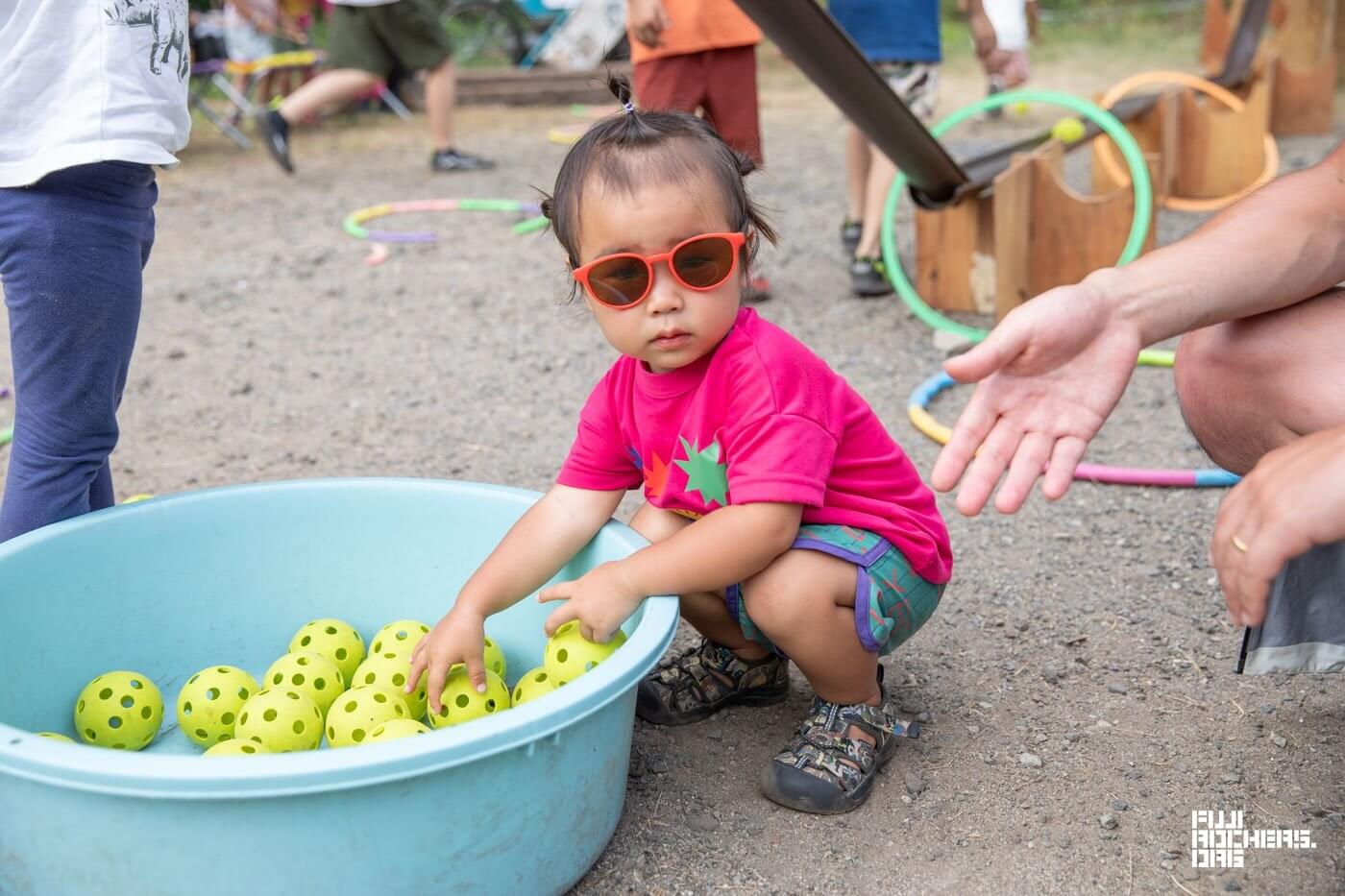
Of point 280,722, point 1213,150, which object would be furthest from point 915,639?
point 1213,150

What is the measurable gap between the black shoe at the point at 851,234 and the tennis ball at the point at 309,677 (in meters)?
2.73

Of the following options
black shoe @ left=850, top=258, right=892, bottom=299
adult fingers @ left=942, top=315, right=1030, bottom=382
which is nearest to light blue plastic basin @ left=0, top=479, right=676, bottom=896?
adult fingers @ left=942, top=315, right=1030, bottom=382

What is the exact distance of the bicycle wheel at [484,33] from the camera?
10070mm

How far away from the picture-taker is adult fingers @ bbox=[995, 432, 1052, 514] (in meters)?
1.36

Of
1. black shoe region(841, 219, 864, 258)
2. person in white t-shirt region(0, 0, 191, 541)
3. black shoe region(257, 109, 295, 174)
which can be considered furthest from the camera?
black shoe region(257, 109, 295, 174)

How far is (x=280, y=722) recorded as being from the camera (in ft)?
5.88

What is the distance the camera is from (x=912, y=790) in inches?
69.4

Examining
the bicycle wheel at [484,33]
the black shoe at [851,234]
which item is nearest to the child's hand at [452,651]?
the black shoe at [851,234]

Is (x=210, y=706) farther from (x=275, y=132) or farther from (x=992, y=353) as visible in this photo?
(x=275, y=132)

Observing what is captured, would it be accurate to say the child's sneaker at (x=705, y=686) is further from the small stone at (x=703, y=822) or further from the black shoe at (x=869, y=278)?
the black shoe at (x=869, y=278)

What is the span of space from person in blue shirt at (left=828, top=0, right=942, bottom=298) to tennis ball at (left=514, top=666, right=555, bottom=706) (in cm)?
240

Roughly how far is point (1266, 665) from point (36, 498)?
1.71 meters

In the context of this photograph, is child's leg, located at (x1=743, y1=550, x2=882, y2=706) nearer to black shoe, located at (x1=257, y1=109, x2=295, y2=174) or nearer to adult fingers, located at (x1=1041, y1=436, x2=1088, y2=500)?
adult fingers, located at (x1=1041, y1=436, x2=1088, y2=500)

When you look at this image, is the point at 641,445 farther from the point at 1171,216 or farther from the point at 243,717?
the point at 1171,216
